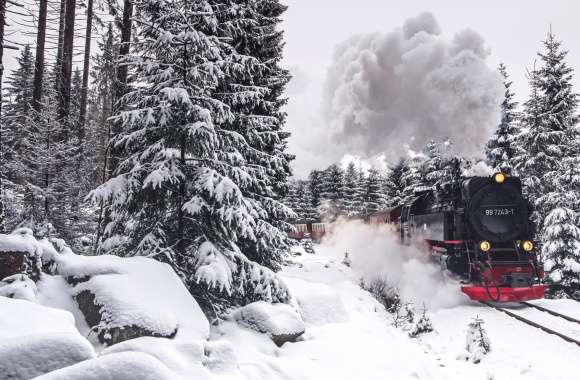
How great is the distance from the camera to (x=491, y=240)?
45.1ft

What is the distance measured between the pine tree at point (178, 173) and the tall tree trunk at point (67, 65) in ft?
21.4

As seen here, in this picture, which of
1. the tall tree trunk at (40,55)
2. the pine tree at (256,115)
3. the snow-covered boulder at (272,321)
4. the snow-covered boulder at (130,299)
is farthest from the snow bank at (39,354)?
the tall tree trunk at (40,55)

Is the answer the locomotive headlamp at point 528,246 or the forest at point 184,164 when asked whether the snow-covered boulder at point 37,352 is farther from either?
the locomotive headlamp at point 528,246

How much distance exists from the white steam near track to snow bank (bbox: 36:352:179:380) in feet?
31.9

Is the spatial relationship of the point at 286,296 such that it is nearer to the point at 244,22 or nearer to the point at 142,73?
the point at 142,73

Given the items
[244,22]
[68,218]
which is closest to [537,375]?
[244,22]

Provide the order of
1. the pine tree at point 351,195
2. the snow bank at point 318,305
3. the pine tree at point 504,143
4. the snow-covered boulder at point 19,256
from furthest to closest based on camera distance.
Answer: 1. the pine tree at point 351,195
2. the pine tree at point 504,143
3. the snow bank at point 318,305
4. the snow-covered boulder at point 19,256

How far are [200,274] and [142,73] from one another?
13.4 ft

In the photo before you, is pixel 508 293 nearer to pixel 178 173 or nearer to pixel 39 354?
pixel 178 173

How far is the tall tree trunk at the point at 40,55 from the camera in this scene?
521 inches

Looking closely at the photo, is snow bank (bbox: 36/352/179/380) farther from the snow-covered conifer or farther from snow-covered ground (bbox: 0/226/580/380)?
the snow-covered conifer

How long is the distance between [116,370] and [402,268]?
1802 centimetres

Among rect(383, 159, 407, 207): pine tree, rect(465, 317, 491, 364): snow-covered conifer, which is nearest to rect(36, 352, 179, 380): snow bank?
rect(465, 317, 491, 364): snow-covered conifer

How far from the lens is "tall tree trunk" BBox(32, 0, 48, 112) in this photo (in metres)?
13.2
